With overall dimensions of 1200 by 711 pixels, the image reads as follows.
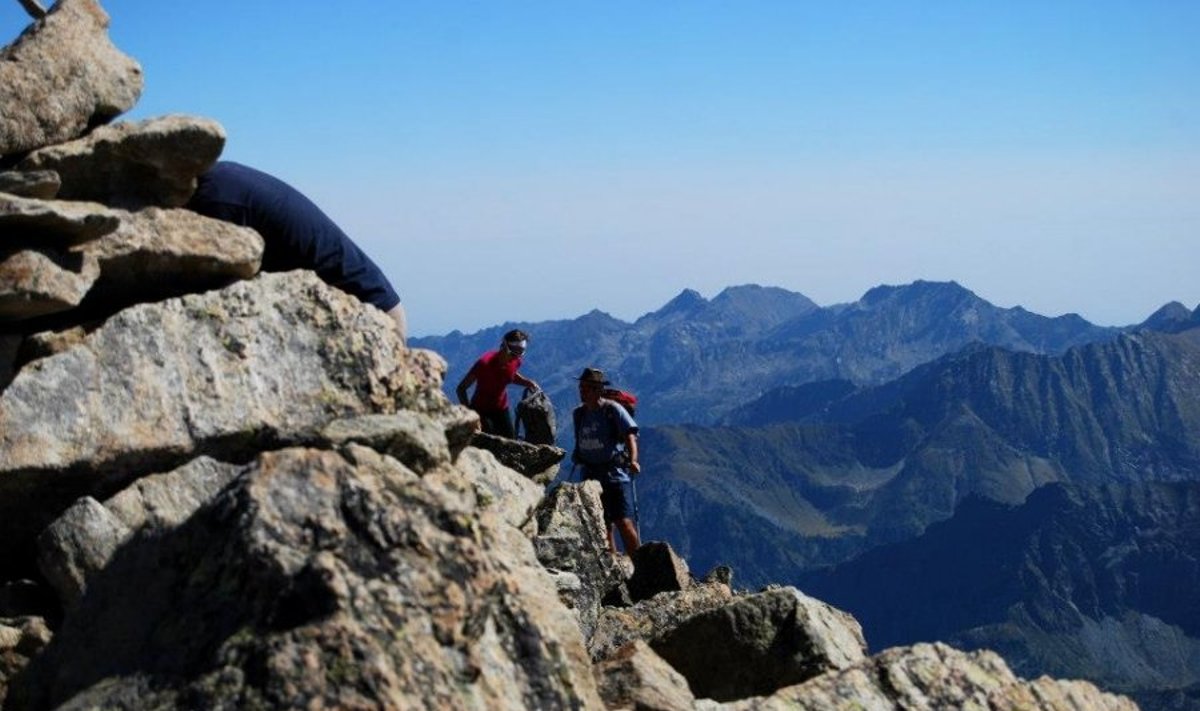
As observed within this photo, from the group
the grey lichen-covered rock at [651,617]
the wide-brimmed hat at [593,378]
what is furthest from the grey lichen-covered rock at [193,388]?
the wide-brimmed hat at [593,378]

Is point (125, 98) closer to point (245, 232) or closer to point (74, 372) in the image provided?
point (245, 232)

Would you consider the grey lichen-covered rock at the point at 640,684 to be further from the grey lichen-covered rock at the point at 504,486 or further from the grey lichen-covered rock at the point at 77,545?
the grey lichen-covered rock at the point at 77,545

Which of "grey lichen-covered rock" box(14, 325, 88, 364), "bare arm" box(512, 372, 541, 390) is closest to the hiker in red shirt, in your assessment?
"bare arm" box(512, 372, 541, 390)

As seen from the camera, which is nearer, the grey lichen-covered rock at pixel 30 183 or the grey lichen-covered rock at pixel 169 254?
the grey lichen-covered rock at pixel 30 183

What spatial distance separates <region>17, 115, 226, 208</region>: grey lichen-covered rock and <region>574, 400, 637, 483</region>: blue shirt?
13.8m

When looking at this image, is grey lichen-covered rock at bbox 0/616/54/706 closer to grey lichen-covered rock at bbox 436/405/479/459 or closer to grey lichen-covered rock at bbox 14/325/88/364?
grey lichen-covered rock at bbox 14/325/88/364

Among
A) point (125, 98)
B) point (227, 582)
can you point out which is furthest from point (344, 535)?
point (125, 98)

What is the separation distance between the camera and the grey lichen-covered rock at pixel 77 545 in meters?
9.26

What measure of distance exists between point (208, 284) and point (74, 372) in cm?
203

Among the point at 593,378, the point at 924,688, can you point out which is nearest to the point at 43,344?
the point at 924,688

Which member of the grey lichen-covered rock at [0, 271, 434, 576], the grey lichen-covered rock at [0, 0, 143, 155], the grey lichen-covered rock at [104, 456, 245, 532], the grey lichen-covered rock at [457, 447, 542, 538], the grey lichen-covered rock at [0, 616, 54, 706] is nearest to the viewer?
the grey lichen-covered rock at [0, 616, 54, 706]

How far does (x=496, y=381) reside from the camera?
24344 millimetres

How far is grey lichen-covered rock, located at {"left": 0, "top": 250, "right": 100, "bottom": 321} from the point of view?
33.9ft

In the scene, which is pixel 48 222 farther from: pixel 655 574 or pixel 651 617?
pixel 655 574
